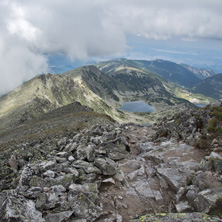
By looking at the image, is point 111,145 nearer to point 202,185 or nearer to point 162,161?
point 162,161

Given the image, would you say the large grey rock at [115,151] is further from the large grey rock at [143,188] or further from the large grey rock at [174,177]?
the large grey rock at [174,177]

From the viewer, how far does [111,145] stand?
78.7 feet

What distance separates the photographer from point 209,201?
10180mm

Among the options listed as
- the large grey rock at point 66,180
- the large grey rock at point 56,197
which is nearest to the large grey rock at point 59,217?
the large grey rock at point 56,197

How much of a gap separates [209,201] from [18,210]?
1157cm

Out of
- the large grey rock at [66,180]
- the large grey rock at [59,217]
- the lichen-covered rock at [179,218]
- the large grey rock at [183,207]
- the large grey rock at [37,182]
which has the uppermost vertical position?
the large grey rock at [37,182]

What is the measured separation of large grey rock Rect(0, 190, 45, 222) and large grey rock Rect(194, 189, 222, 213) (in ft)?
32.4

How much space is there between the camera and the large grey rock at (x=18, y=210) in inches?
352

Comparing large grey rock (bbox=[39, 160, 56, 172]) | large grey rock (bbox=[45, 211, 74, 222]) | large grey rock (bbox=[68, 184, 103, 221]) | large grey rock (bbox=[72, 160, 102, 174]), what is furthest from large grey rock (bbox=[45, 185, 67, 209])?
large grey rock (bbox=[72, 160, 102, 174])

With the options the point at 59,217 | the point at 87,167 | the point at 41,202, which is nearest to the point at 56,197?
the point at 41,202

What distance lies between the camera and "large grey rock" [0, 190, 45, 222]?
29.3 ft

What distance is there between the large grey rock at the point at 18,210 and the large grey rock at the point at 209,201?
9867mm

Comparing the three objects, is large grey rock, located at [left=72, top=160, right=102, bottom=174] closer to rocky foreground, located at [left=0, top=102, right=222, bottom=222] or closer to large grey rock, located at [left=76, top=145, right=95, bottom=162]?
rocky foreground, located at [left=0, top=102, right=222, bottom=222]

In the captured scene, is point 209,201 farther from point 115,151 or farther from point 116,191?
point 115,151
